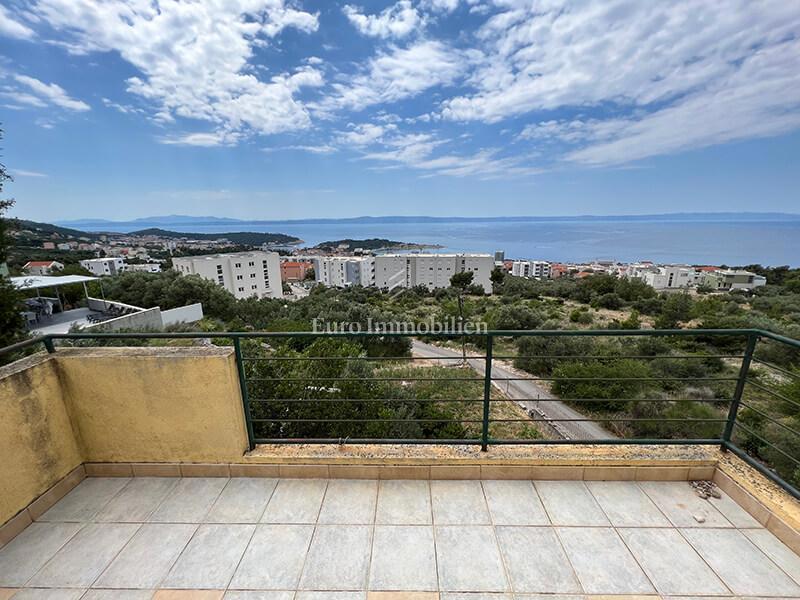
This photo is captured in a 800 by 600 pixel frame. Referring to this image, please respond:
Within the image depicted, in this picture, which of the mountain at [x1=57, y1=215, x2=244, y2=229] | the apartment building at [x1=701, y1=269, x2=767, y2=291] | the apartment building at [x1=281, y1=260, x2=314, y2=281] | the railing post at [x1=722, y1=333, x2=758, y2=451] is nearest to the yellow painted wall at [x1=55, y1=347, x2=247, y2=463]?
the railing post at [x1=722, y1=333, x2=758, y2=451]

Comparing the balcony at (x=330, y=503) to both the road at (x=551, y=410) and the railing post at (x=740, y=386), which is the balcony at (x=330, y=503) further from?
the road at (x=551, y=410)

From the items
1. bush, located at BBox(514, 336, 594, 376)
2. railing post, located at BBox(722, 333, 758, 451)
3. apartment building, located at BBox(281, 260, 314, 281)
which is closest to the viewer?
railing post, located at BBox(722, 333, 758, 451)

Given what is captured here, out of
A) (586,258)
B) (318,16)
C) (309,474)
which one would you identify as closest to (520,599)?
(309,474)

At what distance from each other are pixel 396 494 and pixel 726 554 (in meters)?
1.77

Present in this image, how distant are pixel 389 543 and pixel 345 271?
60175 millimetres

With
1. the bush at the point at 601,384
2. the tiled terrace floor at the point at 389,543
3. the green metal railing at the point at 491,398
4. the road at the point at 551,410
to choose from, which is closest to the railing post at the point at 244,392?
the green metal railing at the point at 491,398

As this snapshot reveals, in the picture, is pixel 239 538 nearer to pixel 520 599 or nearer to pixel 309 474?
pixel 309 474

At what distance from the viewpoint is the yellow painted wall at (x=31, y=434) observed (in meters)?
1.85

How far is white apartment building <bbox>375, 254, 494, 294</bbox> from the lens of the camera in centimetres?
5162

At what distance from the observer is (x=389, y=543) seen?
1786 millimetres

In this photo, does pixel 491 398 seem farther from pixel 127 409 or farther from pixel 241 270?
pixel 241 270

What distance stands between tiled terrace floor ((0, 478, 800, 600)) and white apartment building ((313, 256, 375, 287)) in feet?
180

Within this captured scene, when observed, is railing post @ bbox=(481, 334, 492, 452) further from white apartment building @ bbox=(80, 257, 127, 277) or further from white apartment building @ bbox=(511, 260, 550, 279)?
white apartment building @ bbox=(511, 260, 550, 279)

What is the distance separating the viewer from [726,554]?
1.70 m
